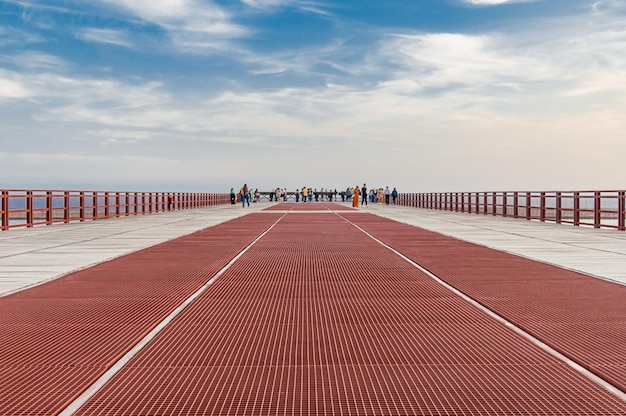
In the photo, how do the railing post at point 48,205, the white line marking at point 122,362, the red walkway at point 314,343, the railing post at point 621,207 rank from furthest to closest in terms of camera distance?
the railing post at point 48,205
the railing post at point 621,207
the red walkway at point 314,343
the white line marking at point 122,362

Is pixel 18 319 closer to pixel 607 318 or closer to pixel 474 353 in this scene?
pixel 474 353

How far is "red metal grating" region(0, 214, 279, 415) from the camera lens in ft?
16.9

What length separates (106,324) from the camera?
291 inches

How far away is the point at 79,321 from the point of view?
7.56 metres

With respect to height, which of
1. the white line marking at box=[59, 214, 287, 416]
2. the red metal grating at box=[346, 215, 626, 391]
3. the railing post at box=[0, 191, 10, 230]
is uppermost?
the railing post at box=[0, 191, 10, 230]

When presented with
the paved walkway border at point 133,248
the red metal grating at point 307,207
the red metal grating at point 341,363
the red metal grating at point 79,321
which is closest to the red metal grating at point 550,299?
the red metal grating at point 341,363

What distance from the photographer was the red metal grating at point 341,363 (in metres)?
4.71

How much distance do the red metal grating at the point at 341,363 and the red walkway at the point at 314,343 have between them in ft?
0.06

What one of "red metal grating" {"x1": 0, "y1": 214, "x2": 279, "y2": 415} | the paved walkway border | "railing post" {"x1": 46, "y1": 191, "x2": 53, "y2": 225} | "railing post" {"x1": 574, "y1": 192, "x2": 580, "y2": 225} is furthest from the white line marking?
"railing post" {"x1": 574, "y1": 192, "x2": 580, "y2": 225}

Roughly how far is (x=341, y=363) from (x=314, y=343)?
2.42 ft

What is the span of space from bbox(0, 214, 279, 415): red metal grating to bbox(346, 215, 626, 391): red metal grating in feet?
12.9

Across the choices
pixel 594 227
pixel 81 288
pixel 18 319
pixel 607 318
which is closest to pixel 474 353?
pixel 607 318

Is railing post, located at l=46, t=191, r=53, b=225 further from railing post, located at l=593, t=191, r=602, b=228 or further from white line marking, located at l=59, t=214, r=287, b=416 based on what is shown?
railing post, located at l=593, t=191, r=602, b=228

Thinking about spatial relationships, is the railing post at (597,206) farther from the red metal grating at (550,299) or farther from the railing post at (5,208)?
the railing post at (5,208)
